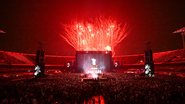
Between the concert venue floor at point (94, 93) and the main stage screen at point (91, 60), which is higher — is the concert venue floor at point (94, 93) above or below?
below

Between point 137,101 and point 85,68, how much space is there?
3601 centimetres

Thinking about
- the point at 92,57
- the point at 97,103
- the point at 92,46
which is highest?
the point at 92,46

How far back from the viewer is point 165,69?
36.0 metres

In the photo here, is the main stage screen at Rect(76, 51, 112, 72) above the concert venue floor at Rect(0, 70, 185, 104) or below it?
above

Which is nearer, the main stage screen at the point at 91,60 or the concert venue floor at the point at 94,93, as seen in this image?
the concert venue floor at the point at 94,93

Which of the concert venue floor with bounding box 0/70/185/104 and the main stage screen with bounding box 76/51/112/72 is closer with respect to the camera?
the concert venue floor with bounding box 0/70/185/104

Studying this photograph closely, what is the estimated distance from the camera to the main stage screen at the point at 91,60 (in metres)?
44.0

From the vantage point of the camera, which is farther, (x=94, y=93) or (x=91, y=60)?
(x=91, y=60)

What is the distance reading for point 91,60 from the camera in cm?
4419

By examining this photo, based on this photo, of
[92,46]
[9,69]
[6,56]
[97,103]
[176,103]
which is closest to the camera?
[176,103]

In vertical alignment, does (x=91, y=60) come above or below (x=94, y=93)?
above

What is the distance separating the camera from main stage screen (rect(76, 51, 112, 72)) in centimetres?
4397

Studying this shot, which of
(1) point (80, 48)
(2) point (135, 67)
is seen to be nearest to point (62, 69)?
(1) point (80, 48)

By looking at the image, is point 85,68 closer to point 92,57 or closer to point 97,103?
point 92,57
